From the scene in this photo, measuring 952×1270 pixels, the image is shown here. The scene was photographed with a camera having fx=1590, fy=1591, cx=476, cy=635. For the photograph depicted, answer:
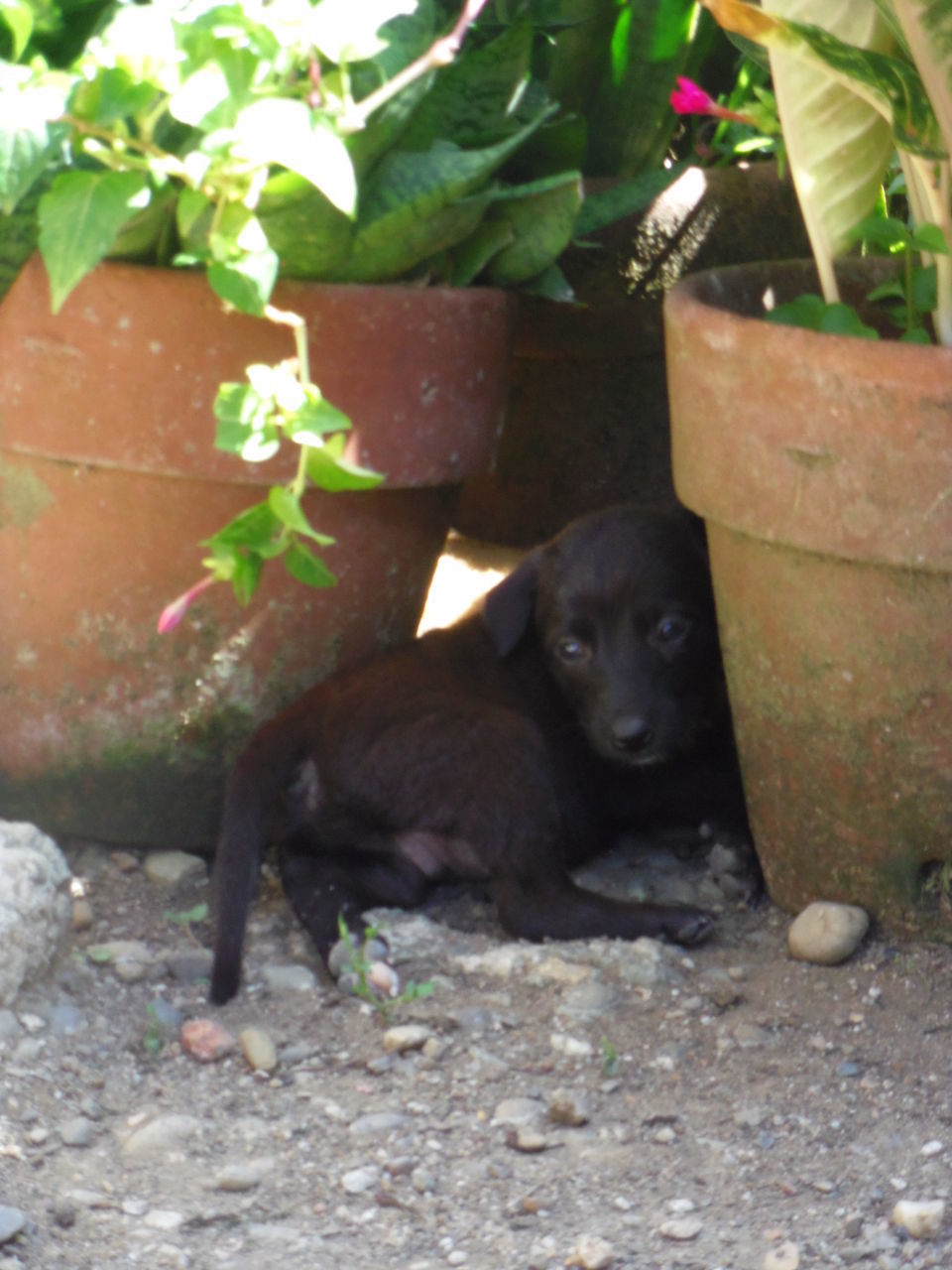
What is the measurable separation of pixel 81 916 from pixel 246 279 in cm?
104

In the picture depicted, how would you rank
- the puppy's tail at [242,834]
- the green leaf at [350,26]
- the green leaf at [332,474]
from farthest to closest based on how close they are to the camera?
the puppy's tail at [242,834] → the green leaf at [332,474] → the green leaf at [350,26]

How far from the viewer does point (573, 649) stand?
283 cm

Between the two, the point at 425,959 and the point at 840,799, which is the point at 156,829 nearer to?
the point at 425,959

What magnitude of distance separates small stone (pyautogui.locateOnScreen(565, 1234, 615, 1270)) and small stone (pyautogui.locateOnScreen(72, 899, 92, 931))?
3.55ft

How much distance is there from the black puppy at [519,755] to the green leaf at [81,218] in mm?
878

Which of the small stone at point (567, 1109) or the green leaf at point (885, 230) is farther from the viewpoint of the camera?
the green leaf at point (885, 230)

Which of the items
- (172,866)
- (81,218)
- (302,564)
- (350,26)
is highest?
(350,26)

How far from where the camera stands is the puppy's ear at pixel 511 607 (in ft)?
Result: 9.30

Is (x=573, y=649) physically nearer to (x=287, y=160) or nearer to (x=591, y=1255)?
(x=287, y=160)

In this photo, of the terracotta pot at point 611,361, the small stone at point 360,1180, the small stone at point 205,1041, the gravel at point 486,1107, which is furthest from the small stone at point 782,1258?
the terracotta pot at point 611,361

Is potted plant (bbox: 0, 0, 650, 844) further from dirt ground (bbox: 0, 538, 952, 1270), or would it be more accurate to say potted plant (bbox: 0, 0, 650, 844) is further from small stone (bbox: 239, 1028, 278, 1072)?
small stone (bbox: 239, 1028, 278, 1072)

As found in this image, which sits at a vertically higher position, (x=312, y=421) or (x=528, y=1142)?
(x=312, y=421)

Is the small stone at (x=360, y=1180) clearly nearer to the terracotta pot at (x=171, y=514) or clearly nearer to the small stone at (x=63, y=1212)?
the small stone at (x=63, y=1212)

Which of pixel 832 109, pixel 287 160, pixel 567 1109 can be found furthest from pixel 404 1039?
pixel 832 109
